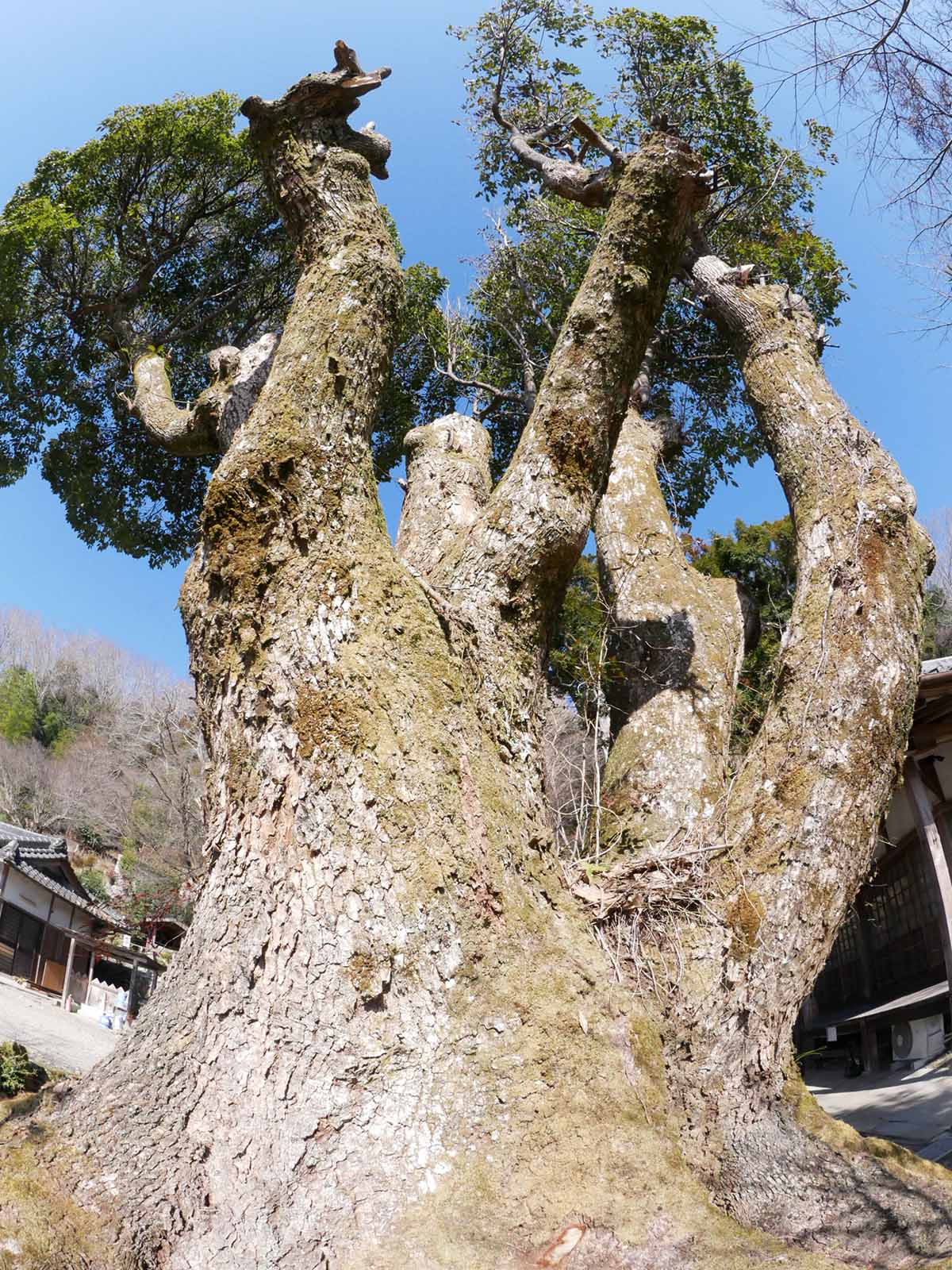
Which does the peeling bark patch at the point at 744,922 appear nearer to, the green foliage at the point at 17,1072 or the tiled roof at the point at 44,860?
the green foliage at the point at 17,1072

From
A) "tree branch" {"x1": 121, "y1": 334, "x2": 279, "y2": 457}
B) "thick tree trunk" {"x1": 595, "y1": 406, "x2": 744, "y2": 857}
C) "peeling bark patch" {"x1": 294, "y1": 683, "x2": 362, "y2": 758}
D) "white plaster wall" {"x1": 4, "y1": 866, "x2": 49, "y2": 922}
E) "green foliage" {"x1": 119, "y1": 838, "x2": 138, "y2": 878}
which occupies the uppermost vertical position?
"tree branch" {"x1": 121, "y1": 334, "x2": 279, "y2": 457}

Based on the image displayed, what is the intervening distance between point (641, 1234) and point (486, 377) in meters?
10.2

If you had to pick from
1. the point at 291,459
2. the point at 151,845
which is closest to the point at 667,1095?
the point at 291,459

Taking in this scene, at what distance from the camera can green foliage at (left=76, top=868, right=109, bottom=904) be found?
23.7m

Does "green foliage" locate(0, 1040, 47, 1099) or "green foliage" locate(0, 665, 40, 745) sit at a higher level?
"green foliage" locate(0, 665, 40, 745)

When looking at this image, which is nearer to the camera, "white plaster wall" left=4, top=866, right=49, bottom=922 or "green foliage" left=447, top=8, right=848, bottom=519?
"green foliage" left=447, top=8, right=848, bottom=519

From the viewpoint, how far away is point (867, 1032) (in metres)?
9.71

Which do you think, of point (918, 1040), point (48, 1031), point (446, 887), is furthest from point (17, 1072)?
point (918, 1040)

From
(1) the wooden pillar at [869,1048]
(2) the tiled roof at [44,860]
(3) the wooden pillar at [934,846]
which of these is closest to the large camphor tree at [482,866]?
(3) the wooden pillar at [934,846]

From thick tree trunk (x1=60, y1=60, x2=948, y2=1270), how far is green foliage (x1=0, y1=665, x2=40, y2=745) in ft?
106

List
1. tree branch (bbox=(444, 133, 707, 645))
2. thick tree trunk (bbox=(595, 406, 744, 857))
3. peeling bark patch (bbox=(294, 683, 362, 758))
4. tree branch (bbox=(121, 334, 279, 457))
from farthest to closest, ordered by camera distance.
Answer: tree branch (bbox=(121, 334, 279, 457)), thick tree trunk (bbox=(595, 406, 744, 857)), tree branch (bbox=(444, 133, 707, 645)), peeling bark patch (bbox=(294, 683, 362, 758))

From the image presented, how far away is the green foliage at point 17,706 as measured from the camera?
31.8m

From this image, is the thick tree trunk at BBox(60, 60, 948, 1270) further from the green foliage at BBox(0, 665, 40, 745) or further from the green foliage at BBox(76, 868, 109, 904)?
the green foliage at BBox(0, 665, 40, 745)

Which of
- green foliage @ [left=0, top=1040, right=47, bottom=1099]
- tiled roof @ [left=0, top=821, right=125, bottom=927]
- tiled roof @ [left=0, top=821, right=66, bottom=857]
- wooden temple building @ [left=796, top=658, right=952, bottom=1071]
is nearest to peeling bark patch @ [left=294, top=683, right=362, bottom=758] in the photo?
wooden temple building @ [left=796, top=658, right=952, bottom=1071]
